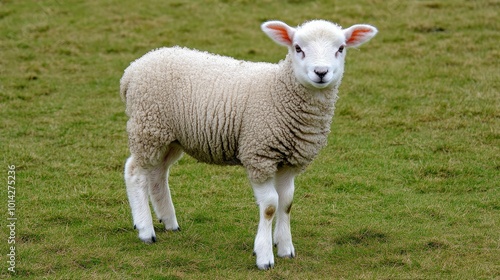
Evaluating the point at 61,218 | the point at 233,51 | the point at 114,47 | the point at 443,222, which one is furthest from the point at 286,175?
the point at 114,47

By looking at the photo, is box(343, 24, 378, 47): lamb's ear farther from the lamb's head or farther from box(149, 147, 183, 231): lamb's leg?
box(149, 147, 183, 231): lamb's leg

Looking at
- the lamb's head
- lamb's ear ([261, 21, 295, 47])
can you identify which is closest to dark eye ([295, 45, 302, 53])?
the lamb's head

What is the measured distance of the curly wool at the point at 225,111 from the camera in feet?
20.8

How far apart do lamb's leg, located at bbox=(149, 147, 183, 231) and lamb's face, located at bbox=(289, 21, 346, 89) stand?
5.08 feet

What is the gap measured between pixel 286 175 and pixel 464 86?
5.68m

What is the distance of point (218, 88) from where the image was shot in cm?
666

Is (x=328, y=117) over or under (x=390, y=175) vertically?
over

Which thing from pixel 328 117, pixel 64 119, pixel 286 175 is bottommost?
pixel 64 119

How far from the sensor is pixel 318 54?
20.0 feet

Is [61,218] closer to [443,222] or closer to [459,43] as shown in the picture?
[443,222]

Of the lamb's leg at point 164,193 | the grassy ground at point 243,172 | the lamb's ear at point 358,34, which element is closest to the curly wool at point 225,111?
the lamb's leg at point 164,193

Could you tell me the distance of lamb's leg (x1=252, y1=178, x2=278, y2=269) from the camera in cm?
636

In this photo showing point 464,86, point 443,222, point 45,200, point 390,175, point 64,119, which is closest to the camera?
point 443,222

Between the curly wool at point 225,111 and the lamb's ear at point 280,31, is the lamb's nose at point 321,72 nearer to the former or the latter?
the curly wool at point 225,111
